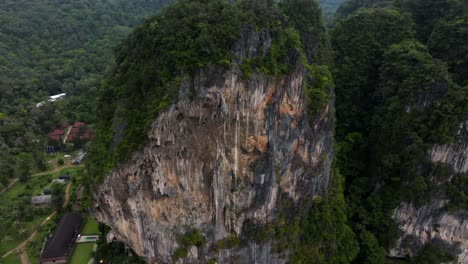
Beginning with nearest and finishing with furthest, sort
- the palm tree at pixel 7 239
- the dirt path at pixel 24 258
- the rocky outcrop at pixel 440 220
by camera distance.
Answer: the rocky outcrop at pixel 440 220 < the dirt path at pixel 24 258 < the palm tree at pixel 7 239

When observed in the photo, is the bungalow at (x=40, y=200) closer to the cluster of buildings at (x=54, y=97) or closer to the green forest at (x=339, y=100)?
the green forest at (x=339, y=100)

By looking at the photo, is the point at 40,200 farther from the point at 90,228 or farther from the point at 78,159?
the point at 78,159

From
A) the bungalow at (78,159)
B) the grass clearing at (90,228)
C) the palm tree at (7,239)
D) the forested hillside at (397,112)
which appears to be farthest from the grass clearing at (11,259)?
the forested hillside at (397,112)

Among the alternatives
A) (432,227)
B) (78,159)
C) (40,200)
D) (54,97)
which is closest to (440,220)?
(432,227)

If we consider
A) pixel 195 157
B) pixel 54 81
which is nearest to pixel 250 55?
pixel 195 157

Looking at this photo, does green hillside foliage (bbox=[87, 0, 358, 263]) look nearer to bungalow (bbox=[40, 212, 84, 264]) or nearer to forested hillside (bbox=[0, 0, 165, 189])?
bungalow (bbox=[40, 212, 84, 264])

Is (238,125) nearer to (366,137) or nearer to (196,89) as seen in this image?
(196,89)
